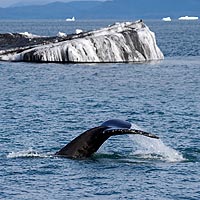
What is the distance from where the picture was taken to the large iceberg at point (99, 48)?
259 feet

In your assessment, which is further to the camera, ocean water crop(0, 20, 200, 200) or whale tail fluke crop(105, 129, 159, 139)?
ocean water crop(0, 20, 200, 200)

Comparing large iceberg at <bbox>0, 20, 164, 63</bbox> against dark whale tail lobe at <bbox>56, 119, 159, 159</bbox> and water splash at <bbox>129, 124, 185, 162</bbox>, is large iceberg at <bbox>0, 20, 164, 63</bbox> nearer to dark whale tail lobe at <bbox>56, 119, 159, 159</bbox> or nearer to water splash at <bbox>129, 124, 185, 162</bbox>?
water splash at <bbox>129, 124, 185, 162</bbox>

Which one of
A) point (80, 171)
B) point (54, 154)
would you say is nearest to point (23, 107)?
point (54, 154)

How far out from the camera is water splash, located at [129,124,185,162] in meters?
29.5

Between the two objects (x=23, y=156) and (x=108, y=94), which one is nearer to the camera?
(x=23, y=156)

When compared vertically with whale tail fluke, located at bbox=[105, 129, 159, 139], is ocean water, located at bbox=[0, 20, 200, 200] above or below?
below

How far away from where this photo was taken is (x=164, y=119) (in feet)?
138

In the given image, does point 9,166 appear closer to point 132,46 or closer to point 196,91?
point 196,91

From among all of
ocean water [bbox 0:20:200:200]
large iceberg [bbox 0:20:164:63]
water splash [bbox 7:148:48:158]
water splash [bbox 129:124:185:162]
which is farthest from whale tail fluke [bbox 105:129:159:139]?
large iceberg [bbox 0:20:164:63]

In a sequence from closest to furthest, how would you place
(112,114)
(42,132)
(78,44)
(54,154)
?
(54,154)
(42,132)
(112,114)
(78,44)

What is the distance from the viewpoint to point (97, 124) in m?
40.8

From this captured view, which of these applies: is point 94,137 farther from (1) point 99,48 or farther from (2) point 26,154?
(1) point 99,48

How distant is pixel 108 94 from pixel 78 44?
78.8ft

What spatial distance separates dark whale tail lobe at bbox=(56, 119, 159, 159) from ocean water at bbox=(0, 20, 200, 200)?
360 mm
